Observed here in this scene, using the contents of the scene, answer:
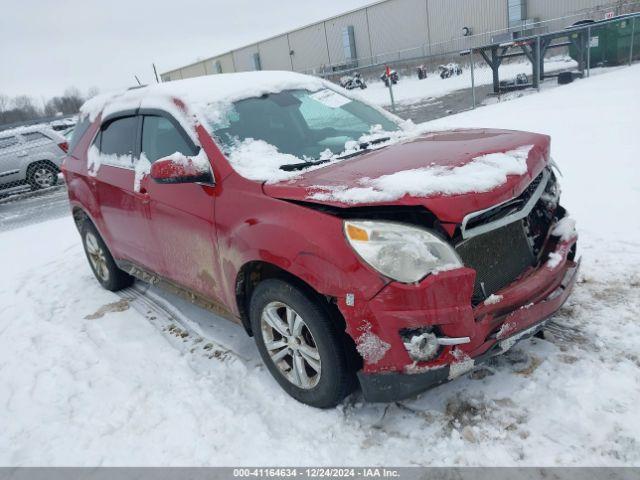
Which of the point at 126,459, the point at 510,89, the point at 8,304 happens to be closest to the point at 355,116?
the point at 126,459

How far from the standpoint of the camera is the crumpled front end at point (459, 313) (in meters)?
2.15

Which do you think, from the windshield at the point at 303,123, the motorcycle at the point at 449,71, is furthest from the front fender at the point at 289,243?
the motorcycle at the point at 449,71

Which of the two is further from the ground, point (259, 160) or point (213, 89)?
point (213, 89)

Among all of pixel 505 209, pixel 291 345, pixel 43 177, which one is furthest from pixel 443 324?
pixel 43 177

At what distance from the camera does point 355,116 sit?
3.71m

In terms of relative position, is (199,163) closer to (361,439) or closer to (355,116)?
(355,116)

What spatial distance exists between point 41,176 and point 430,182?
1381 centimetres

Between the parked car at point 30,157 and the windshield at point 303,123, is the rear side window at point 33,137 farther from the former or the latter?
the windshield at point 303,123

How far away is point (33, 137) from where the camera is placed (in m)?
13.3

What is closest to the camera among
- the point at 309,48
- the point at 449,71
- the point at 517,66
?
the point at 517,66

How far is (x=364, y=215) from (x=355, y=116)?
1629 millimetres

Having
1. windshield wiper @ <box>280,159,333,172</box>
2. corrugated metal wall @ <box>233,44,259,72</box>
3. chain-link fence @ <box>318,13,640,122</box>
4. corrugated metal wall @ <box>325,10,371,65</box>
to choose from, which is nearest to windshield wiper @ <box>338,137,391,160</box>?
windshield wiper @ <box>280,159,333,172</box>

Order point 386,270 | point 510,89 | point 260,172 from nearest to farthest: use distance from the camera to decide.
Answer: point 386,270 → point 260,172 → point 510,89

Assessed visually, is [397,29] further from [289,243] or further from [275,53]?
[289,243]
